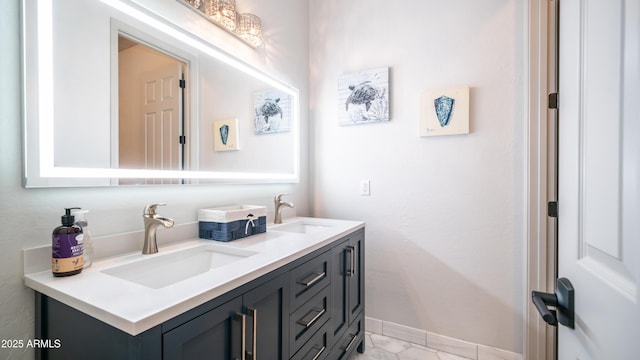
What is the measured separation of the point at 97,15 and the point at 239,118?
77cm

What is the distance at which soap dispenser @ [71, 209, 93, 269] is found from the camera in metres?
Result: 0.84

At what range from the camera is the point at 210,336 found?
0.73 metres

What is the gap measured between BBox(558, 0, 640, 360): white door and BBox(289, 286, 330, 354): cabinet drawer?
0.82 m

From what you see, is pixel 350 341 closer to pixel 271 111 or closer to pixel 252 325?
pixel 252 325

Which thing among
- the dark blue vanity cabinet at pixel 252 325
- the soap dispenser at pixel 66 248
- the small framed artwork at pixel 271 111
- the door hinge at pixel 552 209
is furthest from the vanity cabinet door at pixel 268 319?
the door hinge at pixel 552 209

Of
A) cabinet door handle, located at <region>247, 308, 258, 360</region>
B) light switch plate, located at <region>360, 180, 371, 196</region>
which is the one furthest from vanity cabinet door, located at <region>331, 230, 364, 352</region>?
cabinet door handle, located at <region>247, 308, 258, 360</region>

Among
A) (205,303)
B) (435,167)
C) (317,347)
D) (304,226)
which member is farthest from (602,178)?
(304,226)

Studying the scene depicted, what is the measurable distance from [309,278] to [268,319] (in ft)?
0.93

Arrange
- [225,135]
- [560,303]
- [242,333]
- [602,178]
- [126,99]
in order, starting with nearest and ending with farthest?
[602,178] < [560,303] < [242,333] < [126,99] < [225,135]

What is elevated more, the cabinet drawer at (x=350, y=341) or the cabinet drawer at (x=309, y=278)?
the cabinet drawer at (x=309, y=278)

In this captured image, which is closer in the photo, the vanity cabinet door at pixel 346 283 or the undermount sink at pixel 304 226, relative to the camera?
the vanity cabinet door at pixel 346 283

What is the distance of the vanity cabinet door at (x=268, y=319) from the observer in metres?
0.83

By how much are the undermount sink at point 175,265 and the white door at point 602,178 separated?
3.13 ft

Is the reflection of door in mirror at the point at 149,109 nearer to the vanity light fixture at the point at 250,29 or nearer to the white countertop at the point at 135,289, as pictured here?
the white countertop at the point at 135,289
